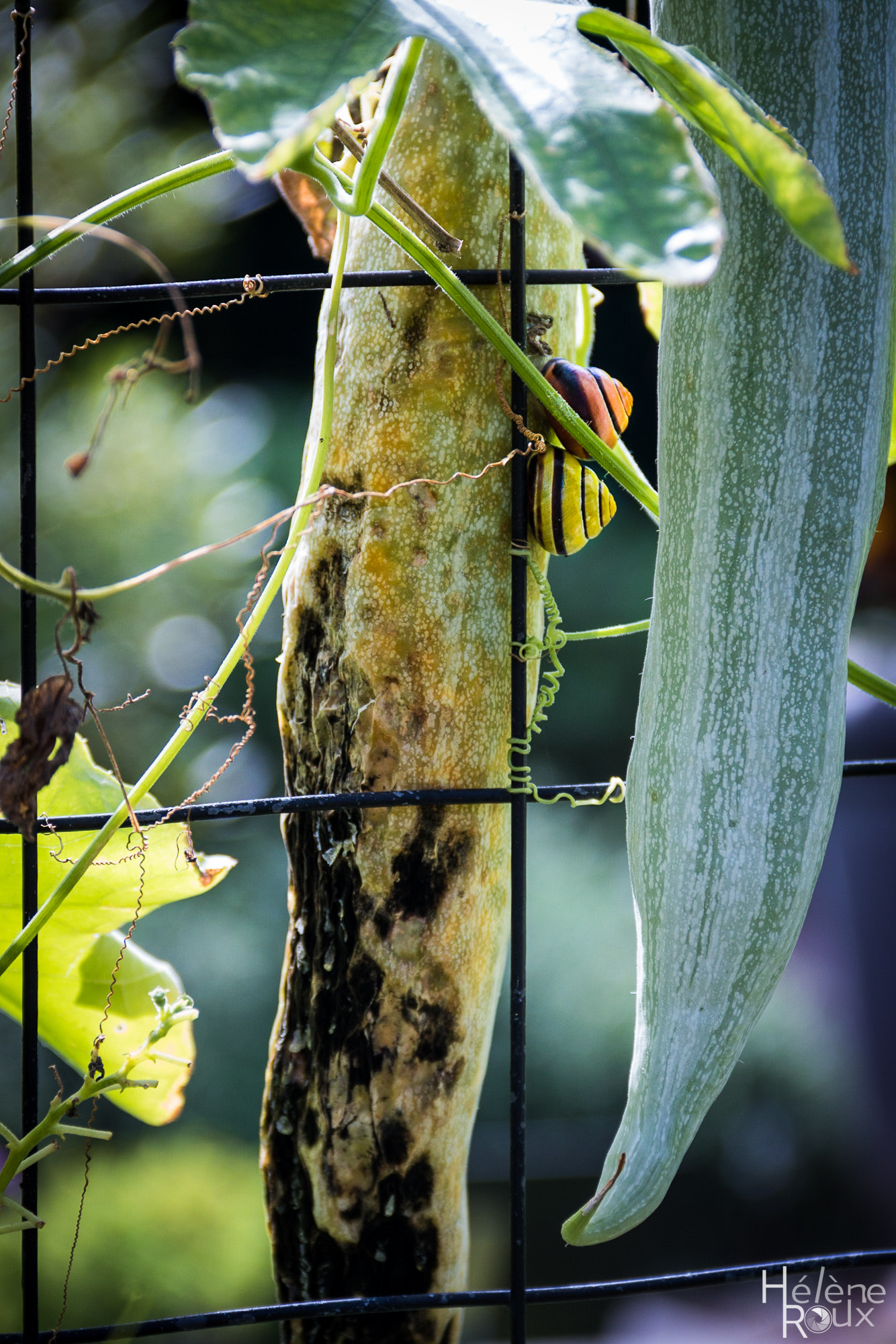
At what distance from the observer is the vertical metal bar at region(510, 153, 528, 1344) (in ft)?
1.46

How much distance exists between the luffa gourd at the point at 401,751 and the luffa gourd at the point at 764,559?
127 mm

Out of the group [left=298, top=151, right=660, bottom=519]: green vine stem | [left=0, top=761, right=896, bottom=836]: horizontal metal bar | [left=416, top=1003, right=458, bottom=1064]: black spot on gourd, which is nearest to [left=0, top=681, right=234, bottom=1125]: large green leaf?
[left=0, top=761, right=896, bottom=836]: horizontal metal bar

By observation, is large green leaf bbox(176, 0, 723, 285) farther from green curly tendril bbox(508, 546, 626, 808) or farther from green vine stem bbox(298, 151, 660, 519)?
green curly tendril bbox(508, 546, 626, 808)

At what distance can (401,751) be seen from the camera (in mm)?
469

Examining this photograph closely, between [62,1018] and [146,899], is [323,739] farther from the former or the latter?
[62,1018]

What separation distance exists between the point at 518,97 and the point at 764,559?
0.61ft

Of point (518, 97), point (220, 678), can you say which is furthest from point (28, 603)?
point (518, 97)

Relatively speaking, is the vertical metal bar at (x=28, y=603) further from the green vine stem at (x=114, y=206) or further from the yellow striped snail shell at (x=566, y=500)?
the yellow striped snail shell at (x=566, y=500)

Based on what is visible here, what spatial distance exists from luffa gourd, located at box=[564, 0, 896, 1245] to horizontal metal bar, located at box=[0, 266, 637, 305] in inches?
4.4

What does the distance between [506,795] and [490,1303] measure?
0.78ft

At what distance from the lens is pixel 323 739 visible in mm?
483

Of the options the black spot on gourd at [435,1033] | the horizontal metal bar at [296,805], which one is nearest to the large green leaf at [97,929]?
the horizontal metal bar at [296,805]

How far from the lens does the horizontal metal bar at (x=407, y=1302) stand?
44cm

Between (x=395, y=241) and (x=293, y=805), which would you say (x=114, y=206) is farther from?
(x=293, y=805)
